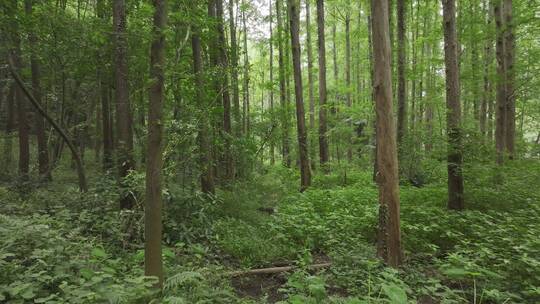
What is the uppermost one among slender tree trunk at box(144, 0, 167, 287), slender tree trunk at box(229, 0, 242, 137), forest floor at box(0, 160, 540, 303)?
slender tree trunk at box(229, 0, 242, 137)

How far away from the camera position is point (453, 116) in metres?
7.10

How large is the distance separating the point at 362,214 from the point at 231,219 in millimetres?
2986

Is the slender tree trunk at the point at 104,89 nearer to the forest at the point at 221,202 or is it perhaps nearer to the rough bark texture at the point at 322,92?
the forest at the point at 221,202

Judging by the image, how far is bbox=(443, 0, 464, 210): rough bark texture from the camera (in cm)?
707

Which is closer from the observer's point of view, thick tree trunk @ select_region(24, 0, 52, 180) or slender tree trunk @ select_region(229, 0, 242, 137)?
thick tree trunk @ select_region(24, 0, 52, 180)

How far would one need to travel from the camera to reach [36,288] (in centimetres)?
292

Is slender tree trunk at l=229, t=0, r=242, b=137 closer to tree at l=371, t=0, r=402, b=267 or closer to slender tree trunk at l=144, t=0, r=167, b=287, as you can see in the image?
tree at l=371, t=0, r=402, b=267

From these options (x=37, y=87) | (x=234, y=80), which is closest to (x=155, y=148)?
(x=234, y=80)

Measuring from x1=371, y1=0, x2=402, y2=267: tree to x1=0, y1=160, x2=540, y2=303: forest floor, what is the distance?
1.54 feet

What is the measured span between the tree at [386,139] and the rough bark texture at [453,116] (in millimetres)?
3077

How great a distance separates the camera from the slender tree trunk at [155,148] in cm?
318

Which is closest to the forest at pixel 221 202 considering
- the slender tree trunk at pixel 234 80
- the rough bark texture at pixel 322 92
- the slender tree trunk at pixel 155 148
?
the slender tree trunk at pixel 155 148

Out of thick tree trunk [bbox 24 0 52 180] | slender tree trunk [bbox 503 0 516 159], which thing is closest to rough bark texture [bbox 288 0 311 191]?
slender tree trunk [bbox 503 0 516 159]

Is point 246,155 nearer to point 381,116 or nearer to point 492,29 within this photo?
point 381,116
